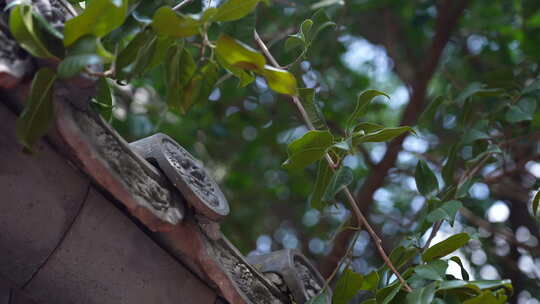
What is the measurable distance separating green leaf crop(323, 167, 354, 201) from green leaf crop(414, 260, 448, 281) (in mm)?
197

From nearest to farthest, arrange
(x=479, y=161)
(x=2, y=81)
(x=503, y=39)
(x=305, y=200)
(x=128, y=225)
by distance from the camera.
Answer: (x=2, y=81) → (x=128, y=225) → (x=479, y=161) → (x=503, y=39) → (x=305, y=200)

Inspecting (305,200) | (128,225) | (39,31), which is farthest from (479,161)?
(305,200)

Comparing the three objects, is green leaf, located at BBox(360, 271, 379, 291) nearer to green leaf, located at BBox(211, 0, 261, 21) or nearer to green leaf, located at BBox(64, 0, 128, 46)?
green leaf, located at BBox(211, 0, 261, 21)

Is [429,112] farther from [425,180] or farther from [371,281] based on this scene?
[371,281]

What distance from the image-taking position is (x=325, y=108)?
9.52 feet

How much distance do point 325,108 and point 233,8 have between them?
193 centimetres

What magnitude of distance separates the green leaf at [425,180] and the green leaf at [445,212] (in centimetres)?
12

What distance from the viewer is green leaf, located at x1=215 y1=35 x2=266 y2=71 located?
0.93 metres

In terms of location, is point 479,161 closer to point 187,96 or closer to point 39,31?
point 187,96

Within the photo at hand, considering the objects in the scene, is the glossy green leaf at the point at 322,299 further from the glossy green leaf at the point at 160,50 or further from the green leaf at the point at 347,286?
the glossy green leaf at the point at 160,50

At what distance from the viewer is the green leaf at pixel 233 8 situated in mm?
983

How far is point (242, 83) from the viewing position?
1202 millimetres

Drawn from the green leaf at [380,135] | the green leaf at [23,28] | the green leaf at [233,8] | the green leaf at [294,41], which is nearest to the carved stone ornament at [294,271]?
the green leaf at [380,135]

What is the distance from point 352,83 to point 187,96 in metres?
2.44
